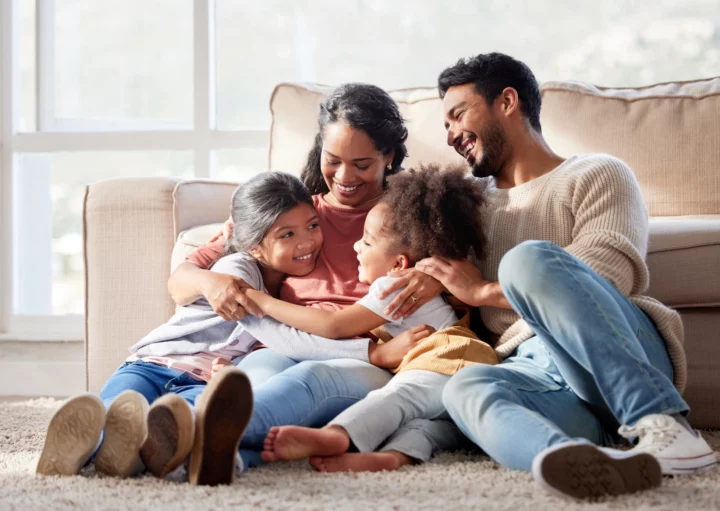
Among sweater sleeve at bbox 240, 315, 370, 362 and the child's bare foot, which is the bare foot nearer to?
the child's bare foot

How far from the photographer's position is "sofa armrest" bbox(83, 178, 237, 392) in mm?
2049

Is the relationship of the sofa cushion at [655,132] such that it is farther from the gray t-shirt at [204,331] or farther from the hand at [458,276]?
the gray t-shirt at [204,331]

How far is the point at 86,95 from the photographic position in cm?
320

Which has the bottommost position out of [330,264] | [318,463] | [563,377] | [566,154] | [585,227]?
[318,463]

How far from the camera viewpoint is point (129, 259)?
2.06 m

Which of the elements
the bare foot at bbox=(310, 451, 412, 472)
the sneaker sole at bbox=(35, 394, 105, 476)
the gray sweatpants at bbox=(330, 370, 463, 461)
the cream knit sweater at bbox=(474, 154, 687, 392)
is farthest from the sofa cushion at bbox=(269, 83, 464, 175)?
the sneaker sole at bbox=(35, 394, 105, 476)

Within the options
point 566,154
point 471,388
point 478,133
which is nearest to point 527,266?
point 471,388

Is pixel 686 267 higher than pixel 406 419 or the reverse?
higher

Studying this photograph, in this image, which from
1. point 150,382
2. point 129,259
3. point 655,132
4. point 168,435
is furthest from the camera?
point 655,132

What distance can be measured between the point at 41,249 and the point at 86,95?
0.61 m

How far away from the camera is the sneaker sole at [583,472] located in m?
1.04

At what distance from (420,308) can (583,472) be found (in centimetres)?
58

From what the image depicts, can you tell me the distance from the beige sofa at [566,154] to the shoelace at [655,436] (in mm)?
567

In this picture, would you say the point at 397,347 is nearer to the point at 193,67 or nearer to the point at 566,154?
the point at 566,154
